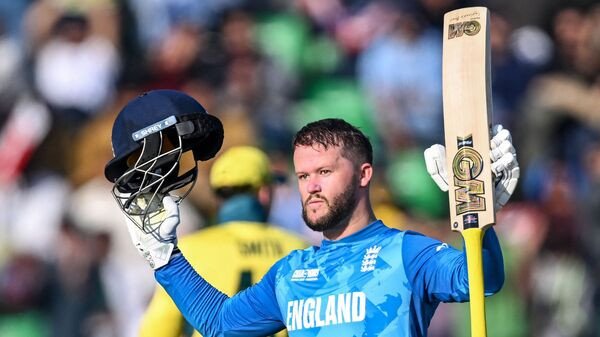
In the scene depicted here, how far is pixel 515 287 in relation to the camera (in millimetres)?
9016

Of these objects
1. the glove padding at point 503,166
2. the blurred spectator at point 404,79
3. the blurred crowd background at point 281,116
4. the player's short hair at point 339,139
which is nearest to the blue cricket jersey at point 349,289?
the glove padding at point 503,166

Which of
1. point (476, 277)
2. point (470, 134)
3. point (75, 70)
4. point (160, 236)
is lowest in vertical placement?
point (476, 277)

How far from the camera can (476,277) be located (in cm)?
337

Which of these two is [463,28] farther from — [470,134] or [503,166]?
[503,166]

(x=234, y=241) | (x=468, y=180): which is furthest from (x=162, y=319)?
(x=468, y=180)

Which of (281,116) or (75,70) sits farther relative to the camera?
(281,116)

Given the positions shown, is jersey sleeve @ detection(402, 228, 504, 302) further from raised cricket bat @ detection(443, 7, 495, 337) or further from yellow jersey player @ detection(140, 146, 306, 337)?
yellow jersey player @ detection(140, 146, 306, 337)

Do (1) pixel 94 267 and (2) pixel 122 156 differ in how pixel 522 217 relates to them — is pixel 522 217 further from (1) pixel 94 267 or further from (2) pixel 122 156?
(2) pixel 122 156

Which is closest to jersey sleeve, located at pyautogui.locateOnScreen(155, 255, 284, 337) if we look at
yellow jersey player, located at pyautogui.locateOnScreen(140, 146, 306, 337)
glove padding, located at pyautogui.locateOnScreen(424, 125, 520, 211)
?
glove padding, located at pyautogui.locateOnScreen(424, 125, 520, 211)

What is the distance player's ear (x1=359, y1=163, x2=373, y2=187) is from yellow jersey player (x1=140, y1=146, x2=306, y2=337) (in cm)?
147

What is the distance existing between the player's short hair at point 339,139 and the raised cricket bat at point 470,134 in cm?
38

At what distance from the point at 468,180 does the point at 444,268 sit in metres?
0.27

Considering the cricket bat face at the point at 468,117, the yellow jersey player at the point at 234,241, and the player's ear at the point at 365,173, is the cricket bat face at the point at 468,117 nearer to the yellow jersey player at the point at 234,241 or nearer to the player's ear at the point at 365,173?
the player's ear at the point at 365,173

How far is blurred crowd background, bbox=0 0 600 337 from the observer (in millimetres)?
8297
